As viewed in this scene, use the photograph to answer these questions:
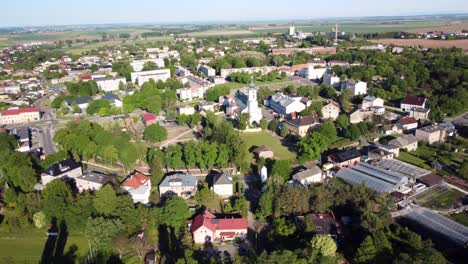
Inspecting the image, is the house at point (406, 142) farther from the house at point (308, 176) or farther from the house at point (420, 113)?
the house at point (308, 176)

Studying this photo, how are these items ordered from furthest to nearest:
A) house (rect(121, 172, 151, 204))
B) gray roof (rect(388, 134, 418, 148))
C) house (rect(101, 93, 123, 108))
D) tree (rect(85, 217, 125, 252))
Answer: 1. house (rect(101, 93, 123, 108))
2. gray roof (rect(388, 134, 418, 148))
3. house (rect(121, 172, 151, 204))
4. tree (rect(85, 217, 125, 252))

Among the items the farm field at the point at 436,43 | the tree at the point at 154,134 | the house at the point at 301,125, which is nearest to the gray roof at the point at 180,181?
the tree at the point at 154,134

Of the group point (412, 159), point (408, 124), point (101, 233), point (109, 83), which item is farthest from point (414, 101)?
point (109, 83)

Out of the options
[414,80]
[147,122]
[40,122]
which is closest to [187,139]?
[147,122]

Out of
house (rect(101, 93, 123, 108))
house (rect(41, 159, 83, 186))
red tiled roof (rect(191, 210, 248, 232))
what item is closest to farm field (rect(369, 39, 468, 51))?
house (rect(101, 93, 123, 108))

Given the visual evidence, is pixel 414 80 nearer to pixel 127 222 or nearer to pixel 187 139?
pixel 187 139

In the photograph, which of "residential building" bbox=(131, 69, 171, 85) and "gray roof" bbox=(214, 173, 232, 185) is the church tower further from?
"residential building" bbox=(131, 69, 171, 85)

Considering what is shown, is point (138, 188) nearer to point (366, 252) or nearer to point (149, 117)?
point (366, 252)
